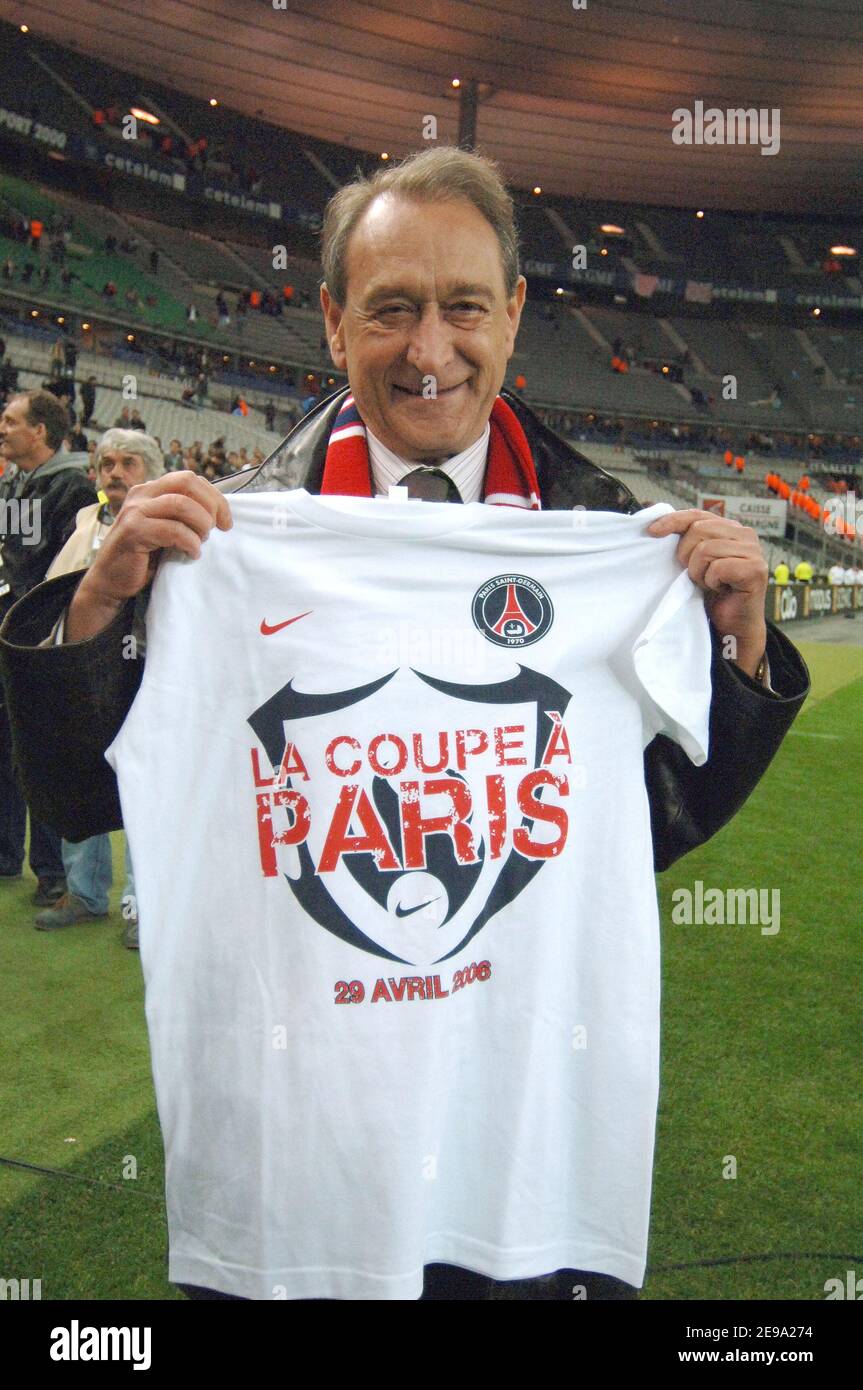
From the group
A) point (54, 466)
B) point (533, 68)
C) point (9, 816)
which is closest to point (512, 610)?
point (54, 466)

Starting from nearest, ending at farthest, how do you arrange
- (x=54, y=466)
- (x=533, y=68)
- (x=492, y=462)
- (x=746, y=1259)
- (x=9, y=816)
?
(x=492, y=462), (x=746, y=1259), (x=54, y=466), (x=9, y=816), (x=533, y=68)

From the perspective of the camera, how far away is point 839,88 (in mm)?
24984

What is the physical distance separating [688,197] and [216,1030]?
1493 inches

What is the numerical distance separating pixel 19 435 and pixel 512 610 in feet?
12.1

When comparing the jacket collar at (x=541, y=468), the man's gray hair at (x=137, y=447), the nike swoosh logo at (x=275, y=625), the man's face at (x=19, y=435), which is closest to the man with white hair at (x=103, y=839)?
the man's gray hair at (x=137, y=447)

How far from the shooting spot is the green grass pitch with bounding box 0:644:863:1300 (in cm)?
258

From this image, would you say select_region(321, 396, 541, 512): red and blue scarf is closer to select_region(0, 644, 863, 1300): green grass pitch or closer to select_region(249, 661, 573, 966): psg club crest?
select_region(249, 661, 573, 966): psg club crest

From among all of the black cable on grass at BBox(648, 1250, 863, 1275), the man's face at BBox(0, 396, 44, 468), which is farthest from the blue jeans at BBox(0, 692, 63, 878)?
the black cable on grass at BBox(648, 1250, 863, 1275)

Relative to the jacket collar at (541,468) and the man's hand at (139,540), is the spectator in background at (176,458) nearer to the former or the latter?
the jacket collar at (541,468)

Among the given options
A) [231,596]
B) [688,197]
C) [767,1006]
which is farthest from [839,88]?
[231,596]

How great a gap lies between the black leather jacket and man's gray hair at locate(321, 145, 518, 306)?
0.68 ft

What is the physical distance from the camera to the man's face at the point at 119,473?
4.53m

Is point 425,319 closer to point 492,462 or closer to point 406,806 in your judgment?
point 492,462

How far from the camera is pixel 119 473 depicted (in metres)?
4.54
